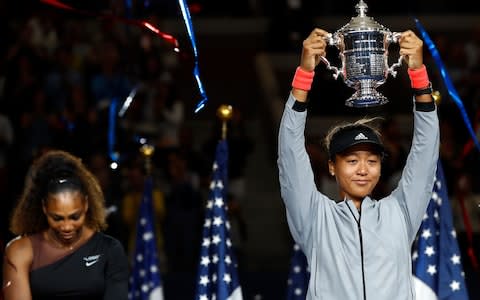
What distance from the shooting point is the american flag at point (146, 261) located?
34.3ft

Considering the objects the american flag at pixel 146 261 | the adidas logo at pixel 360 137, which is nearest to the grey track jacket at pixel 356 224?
the adidas logo at pixel 360 137

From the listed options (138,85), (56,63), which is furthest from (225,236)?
(56,63)

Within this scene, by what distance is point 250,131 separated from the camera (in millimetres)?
17422

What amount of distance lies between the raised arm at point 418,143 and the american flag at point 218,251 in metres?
3.09

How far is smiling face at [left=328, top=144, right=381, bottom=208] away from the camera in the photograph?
21.1 ft

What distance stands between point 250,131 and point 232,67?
6.24 feet

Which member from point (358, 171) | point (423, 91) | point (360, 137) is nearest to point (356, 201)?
point (358, 171)

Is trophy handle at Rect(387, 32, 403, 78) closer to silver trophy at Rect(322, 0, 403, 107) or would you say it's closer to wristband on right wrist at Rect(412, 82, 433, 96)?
silver trophy at Rect(322, 0, 403, 107)

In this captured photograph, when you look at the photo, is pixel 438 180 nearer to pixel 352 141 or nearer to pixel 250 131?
pixel 352 141

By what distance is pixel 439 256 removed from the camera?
931cm

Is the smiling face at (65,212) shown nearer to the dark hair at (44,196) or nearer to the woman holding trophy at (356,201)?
the dark hair at (44,196)

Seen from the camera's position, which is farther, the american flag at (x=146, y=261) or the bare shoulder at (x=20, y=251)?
the american flag at (x=146, y=261)

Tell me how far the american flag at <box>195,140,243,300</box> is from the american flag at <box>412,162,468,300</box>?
4.12 ft

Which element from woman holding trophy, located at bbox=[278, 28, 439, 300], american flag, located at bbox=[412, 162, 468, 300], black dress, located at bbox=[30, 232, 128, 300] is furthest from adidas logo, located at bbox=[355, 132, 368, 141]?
american flag, located at bbox=[412, 162, 468, 300]
